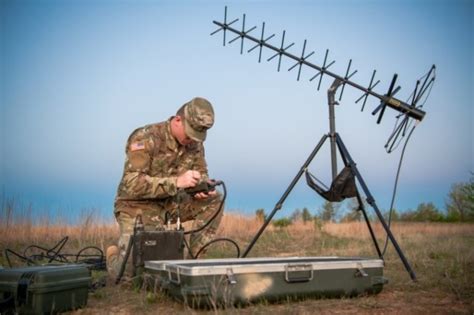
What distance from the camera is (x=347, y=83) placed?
523 cm

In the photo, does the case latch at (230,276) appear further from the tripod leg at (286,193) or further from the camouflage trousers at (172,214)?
the camouflage trousers at (172,214)

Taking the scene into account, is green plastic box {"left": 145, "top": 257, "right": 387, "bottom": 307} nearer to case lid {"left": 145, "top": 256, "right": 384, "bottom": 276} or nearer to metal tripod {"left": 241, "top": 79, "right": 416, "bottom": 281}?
case lid {"left": 145, "top": 256, "right": 384, "bottom": 276}

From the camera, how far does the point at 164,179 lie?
15.9 feet

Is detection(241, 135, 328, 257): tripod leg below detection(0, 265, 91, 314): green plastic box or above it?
above

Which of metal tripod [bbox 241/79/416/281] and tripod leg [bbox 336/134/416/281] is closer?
tripod leg [bbox 336/134/416/281]

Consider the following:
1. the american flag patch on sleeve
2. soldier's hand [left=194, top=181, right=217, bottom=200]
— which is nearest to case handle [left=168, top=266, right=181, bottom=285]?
soldier's hand [left=194, top=181, right=217, bottom=200]

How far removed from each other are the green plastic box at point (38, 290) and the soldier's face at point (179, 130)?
214cm

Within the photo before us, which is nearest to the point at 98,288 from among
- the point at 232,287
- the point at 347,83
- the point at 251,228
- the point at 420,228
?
the point at 232,287

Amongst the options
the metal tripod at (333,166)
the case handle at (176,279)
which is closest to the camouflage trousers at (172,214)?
the metal tripod at (333,166)

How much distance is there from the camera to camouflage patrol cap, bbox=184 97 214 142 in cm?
495

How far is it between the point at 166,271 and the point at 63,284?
2.22ft

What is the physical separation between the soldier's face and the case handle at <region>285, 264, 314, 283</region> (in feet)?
6.98

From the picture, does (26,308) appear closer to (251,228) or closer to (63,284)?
(63,284)

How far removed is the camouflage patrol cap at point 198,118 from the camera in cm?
495
